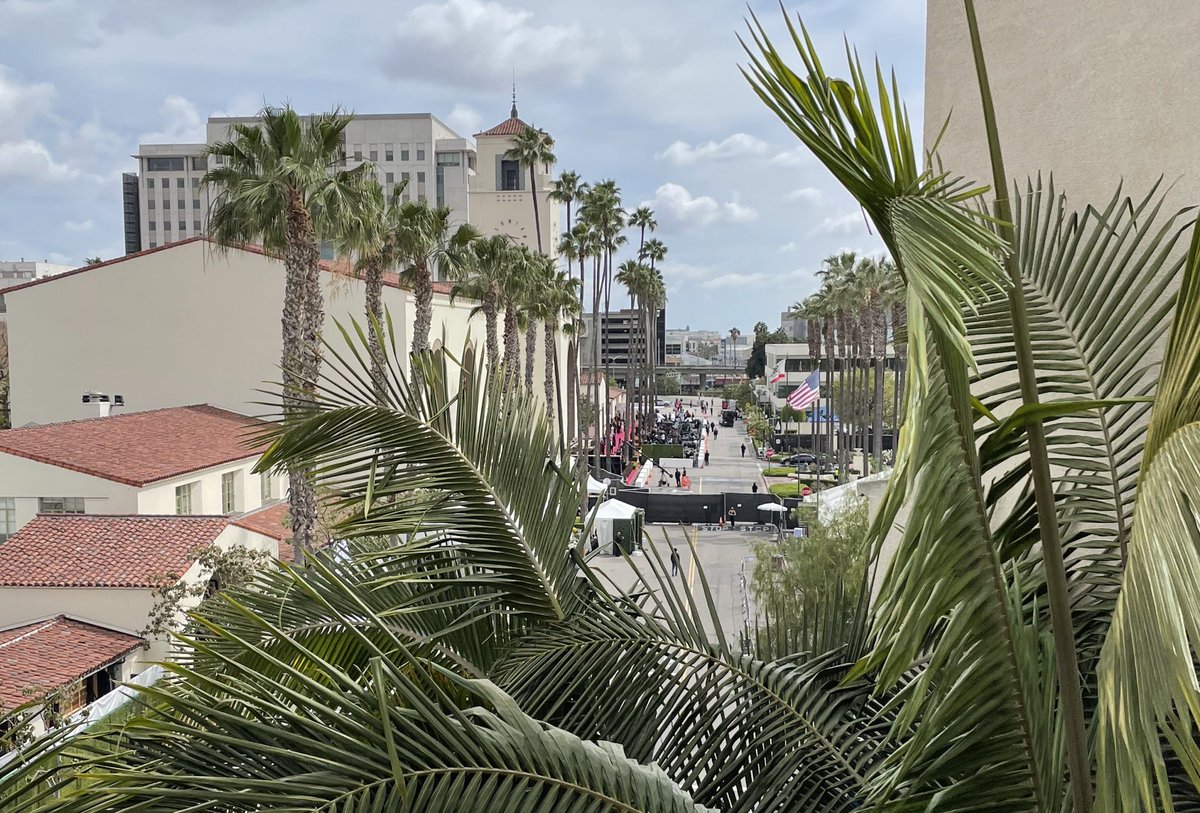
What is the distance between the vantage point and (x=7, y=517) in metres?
22.7

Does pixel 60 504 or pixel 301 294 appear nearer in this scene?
pixel 301 294

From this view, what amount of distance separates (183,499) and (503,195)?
57.9 m

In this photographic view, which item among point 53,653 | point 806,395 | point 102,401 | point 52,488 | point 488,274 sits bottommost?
point 53,653

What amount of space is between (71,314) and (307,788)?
41.1 metres

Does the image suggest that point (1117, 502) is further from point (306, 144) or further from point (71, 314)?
point (71, 314)

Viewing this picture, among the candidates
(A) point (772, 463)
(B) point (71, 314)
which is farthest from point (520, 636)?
(A) point (772, 463)

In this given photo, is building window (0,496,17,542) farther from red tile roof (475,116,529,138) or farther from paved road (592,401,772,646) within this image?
red tile roof (475,116,529,138)

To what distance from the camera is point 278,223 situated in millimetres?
18812

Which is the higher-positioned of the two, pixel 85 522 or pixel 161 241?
pixel 161 241

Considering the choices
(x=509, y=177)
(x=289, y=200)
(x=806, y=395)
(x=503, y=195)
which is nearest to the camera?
(x=289, y=200)

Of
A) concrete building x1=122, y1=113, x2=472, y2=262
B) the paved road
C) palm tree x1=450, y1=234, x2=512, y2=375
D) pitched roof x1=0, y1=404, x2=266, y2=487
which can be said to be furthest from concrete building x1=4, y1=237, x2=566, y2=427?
concrete building x1=122, y1=113, x2=472, y2=262

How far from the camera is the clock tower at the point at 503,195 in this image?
259ft

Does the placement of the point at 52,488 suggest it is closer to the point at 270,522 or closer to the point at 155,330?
the point at 270,522

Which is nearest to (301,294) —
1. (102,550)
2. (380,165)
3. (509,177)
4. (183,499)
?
(102,550)
